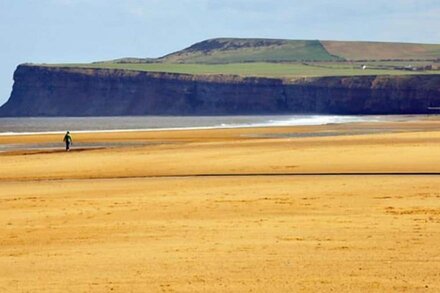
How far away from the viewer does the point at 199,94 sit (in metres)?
169

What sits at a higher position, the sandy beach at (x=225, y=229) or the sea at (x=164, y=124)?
the sandy beach at (x=225, y=229)

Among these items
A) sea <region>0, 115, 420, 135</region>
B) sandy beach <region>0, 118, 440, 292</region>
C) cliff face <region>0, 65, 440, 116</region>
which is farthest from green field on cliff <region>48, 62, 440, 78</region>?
sandy beach <region>0, 118, 440, 292</region>

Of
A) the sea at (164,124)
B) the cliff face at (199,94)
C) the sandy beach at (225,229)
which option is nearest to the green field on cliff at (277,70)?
the cliff face at (199,94)

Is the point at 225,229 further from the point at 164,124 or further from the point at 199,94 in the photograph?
the point at 199,94

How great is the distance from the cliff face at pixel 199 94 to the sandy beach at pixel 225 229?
11761cm

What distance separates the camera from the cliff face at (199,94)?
150 m

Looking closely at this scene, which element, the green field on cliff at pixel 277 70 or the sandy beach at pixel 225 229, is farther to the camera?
the green field on cliff at pixel 277 70

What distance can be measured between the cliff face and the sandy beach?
386 feet

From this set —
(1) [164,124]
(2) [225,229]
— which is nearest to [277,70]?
(1) [164,124]

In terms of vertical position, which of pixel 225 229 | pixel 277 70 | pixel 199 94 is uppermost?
pixel 225 229

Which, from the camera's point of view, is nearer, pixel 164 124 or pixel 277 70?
pixel 164 124

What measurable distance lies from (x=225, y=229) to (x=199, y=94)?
152 metres

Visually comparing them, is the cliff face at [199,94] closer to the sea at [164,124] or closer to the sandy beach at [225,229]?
the sea at [164,124]

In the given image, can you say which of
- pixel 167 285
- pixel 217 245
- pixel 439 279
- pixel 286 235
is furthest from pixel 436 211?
pixel 167 285
